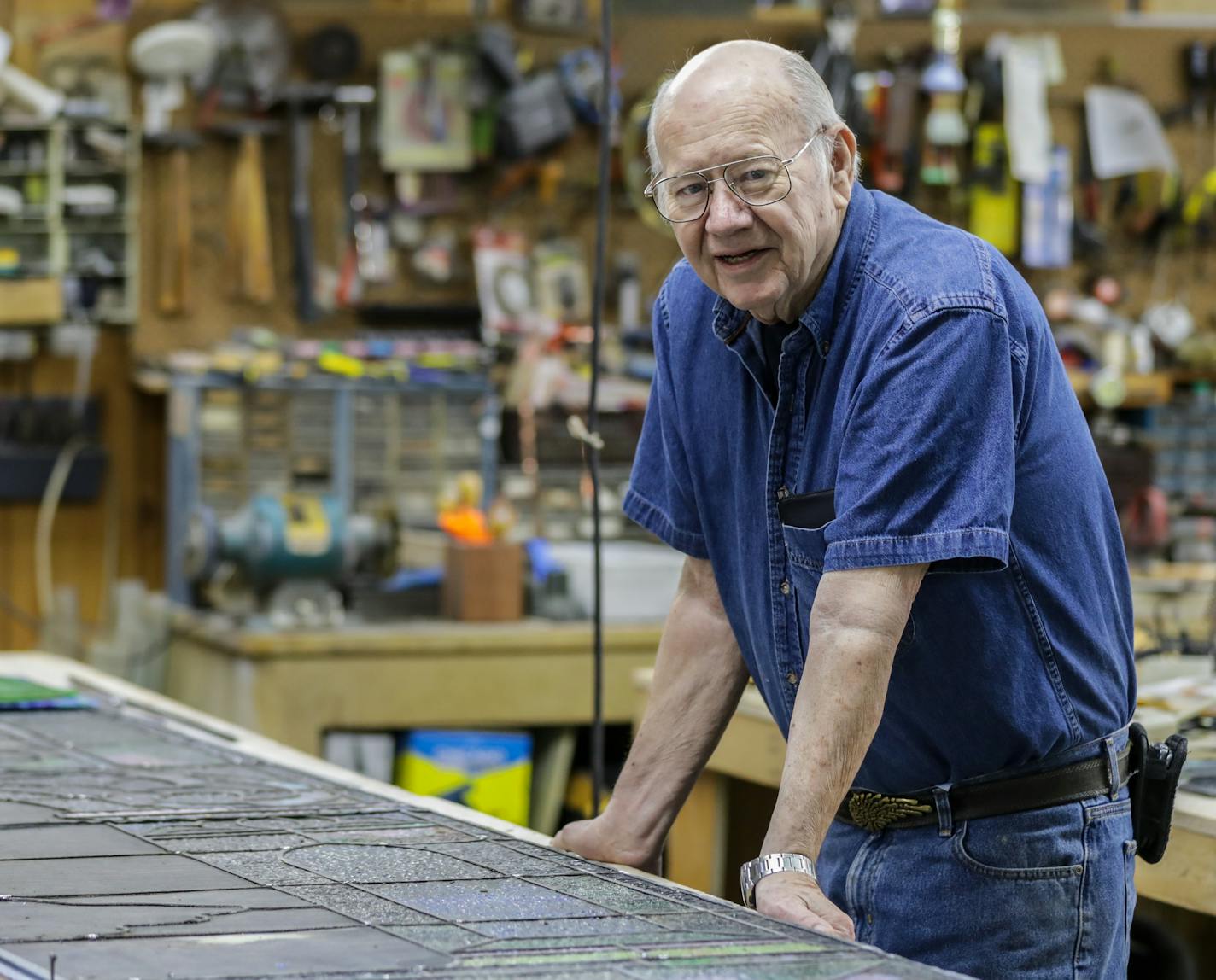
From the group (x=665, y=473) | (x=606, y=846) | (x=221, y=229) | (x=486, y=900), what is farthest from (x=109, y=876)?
(x=221, y=229)

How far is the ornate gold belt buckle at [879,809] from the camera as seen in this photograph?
1.74 metres

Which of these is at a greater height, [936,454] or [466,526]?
[936,454]

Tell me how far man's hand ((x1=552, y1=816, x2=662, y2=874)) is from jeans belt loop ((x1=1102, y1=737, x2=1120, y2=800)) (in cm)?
44

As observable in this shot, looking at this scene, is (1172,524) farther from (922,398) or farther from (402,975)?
(402,975)

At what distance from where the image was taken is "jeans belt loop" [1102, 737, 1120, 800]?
1743 millimetres

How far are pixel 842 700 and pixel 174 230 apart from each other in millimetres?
4530

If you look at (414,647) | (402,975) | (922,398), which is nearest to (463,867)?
(402,975)

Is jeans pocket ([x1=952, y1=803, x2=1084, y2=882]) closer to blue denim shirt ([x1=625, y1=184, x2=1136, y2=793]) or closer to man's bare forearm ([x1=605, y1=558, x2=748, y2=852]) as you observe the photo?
blue denim shirt ([x1=625, y1=184, x2=1136, y2=793])

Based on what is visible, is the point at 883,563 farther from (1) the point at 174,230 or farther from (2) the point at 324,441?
(1) the point at 174,230

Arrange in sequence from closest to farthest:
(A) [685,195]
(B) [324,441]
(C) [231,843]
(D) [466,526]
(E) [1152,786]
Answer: (A) [685,195] → (C) [231,843] → (E) [1152,786] → (D) [466,526] → (B) [324,441]

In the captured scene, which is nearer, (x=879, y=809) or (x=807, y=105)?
(x=807, y=105)

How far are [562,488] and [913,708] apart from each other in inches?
139

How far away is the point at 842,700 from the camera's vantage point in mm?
1555

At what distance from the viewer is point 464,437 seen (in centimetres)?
524
